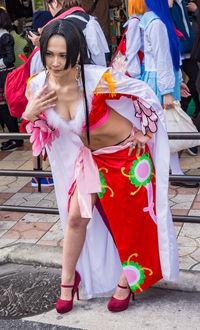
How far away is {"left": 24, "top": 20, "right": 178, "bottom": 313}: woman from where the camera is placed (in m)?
2.88

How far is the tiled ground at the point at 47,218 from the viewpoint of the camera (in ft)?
13.2

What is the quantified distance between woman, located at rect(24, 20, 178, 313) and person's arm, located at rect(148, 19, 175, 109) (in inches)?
71.9

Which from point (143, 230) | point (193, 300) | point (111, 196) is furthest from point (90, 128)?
point (193, 300)

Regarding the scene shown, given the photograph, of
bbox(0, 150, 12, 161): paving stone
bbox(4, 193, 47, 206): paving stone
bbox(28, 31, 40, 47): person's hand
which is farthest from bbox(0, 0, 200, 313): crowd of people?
bbox(0, 150, 12, 161): paving stone

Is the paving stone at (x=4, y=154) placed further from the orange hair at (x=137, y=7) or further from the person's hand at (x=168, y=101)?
the orange hair at (x=137, y=7)

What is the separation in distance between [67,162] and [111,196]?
364mm

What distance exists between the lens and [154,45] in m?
4.81

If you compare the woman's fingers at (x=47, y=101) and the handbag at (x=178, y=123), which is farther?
the handbag at (x=178, y=123)

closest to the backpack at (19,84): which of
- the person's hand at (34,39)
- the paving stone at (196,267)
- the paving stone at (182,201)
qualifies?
the person's hand at (34,39)

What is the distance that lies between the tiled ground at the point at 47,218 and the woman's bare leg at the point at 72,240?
2.79ft

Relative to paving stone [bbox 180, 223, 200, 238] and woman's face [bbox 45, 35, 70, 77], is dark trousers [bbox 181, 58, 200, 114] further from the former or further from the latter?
woman's face [bbox 45, 35, 70, 77]

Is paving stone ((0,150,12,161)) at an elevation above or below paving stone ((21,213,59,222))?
below

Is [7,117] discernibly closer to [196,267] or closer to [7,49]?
[7,49]

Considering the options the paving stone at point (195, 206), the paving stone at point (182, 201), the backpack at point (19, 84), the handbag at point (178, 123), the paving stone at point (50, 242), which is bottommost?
the paving stone at point (182, 201)
